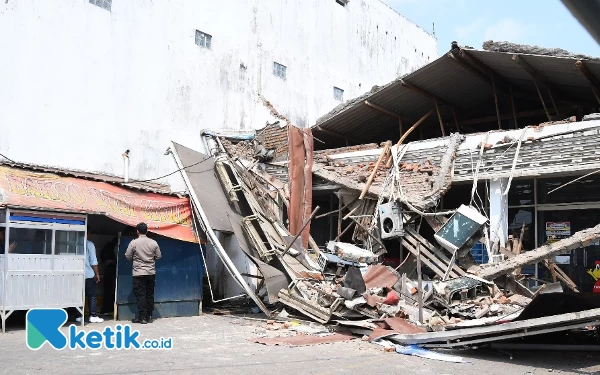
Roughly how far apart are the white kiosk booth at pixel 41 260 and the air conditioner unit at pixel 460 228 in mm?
6854

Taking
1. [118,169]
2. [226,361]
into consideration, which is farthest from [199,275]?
[226,361]

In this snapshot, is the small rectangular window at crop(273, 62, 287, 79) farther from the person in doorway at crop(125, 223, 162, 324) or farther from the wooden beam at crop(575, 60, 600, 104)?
the person in doorway at crop(125, 223, 162, 324)

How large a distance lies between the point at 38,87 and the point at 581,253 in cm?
1189

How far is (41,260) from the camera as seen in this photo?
8.80 meters

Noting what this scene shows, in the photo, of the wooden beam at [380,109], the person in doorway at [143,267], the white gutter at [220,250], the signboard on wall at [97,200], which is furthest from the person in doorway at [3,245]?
the wooden beam at [380,109]

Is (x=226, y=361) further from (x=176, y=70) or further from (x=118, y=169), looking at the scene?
(x=176, y=70)

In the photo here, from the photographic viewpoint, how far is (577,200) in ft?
40.0

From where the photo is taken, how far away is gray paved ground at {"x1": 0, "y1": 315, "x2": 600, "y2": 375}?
6.38 meters

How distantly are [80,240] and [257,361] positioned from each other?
416cm

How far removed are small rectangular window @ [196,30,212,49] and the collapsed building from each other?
112 inches

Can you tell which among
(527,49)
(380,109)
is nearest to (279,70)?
(380,109)

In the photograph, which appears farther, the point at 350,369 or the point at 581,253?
the point at 581,253

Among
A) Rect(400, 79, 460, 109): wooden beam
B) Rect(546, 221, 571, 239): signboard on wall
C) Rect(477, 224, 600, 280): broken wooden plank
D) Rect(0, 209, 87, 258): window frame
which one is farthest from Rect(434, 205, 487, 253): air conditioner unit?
Rect(0, 209, 87, 258): window frame

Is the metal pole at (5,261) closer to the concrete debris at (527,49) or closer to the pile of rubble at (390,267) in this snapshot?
the pile of rubble at (390,267)
